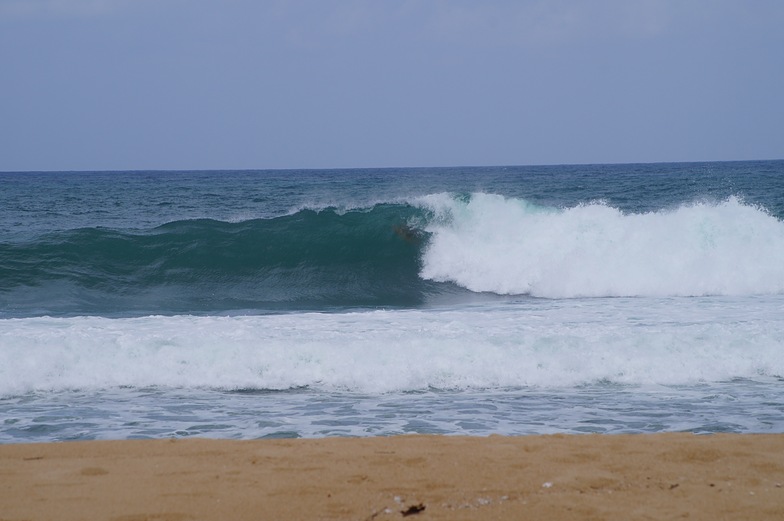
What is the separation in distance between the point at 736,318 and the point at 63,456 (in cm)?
794

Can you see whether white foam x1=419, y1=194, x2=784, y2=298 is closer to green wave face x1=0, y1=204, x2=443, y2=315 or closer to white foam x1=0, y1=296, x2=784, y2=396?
green wave face x1=0, y1=204, x2=443, y2=315

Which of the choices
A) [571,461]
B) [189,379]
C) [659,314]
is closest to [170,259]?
[189,379]

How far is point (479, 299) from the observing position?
42.2 ft

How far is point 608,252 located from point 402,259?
4.19m

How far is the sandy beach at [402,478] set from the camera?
365cm

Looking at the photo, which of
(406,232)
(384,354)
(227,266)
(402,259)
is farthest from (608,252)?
(384,354)

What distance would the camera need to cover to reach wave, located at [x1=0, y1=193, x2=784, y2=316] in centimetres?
1311

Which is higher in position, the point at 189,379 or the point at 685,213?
the point at 685,213

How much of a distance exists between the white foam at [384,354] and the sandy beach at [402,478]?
7.76ft

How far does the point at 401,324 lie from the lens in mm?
9227

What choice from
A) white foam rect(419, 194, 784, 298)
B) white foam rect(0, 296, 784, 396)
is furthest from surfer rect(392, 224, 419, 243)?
white foam rect(0, 296, 784, 396)

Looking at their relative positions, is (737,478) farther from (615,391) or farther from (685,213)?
(685,213)

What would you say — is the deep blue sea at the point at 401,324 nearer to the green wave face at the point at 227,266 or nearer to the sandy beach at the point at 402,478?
the green wave face at the point at 227,266

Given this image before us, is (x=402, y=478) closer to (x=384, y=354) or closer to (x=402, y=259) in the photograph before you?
(x=384, y=354)
